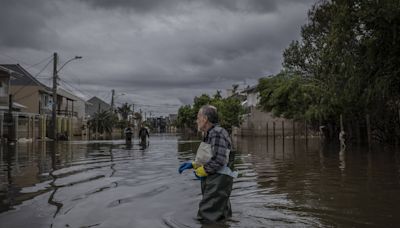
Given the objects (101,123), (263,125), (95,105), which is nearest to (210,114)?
(263,125)

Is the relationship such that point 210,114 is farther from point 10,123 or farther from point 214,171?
point 10,123

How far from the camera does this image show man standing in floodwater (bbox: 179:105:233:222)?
6121 mm

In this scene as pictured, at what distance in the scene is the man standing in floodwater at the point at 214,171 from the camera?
20.1ft

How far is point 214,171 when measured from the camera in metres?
6.13

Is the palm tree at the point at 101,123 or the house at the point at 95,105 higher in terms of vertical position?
the house at the point at 95,105

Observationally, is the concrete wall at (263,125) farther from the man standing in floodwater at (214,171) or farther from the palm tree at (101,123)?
the man standing in floodwater at (214,171)

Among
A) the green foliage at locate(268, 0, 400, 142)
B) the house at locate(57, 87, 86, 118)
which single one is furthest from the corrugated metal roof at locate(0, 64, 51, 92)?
the green foliage at locate(268, 0, 400, 142)

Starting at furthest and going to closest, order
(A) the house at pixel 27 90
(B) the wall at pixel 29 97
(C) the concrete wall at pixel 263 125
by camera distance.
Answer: (C) the concrete wall at pixel 263 125 < (B) the wall at pixel 29 97 < (A) the house at pixel 27 90

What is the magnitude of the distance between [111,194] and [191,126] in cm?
8754

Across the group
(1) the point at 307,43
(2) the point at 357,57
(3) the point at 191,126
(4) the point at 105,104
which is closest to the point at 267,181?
(2) the point at 357,57

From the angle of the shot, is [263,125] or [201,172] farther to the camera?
[263,125]

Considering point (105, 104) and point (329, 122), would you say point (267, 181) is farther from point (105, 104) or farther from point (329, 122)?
point (105, 104)

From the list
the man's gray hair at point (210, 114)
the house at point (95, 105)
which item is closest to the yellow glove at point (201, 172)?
the man's gray hair at point (210, 114)

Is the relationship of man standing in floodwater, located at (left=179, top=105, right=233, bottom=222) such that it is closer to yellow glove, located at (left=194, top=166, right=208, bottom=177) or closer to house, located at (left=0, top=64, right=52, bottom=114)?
yellow glove, located at (left=194, top=166, right=208, bottom=177)
